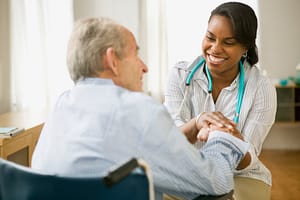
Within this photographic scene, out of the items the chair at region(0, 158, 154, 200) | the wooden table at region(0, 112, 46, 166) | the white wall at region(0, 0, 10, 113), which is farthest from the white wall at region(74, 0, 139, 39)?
the chair at region(0, 158, 154, 200)

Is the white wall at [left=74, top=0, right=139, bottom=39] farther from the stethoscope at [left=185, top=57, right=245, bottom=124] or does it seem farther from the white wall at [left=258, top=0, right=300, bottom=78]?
the stethoscope at [left=185, top=57, right=245, bottom=124]

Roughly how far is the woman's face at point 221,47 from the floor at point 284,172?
1783mm

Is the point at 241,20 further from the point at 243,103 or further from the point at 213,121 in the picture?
the point at 213,121

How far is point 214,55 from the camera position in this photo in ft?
5.98

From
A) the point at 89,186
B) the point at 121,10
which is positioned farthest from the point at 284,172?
the point at 89,186

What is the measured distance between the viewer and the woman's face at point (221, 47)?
1.79m

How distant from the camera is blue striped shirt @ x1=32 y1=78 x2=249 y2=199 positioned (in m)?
1.09

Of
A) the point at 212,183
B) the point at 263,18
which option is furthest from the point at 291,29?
the point at 212,183

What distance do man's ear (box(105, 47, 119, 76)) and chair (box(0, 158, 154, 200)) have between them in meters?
0.30

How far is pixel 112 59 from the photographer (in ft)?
3.86

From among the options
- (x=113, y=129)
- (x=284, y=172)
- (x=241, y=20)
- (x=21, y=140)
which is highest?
(x=241, y=20)

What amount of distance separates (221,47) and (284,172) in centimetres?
243

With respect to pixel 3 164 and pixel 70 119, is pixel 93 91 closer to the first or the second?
pixel 70 119

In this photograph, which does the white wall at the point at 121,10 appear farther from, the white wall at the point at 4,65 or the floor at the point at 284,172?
the floor at the point at 284,172
